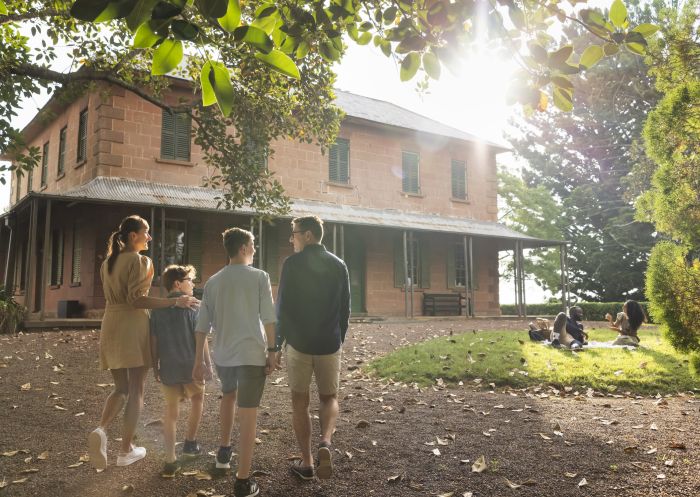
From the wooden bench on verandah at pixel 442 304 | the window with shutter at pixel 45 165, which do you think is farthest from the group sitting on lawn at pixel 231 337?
the window with shutter at pixel 45 165

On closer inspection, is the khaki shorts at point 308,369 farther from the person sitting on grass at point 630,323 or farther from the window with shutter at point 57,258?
the window with shutter at point 57,258

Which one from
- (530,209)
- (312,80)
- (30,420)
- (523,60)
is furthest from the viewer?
(530,209)

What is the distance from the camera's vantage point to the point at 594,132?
32000 millimetres

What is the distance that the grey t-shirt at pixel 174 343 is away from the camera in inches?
171

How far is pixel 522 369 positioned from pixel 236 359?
19.3 feet

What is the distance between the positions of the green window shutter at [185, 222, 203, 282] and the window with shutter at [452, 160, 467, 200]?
33.2 feet

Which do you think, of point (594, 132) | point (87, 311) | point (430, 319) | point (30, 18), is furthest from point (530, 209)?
point (30, 18)

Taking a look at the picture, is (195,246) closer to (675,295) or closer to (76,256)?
(76,256)

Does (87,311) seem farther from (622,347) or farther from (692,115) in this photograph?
(692,115)

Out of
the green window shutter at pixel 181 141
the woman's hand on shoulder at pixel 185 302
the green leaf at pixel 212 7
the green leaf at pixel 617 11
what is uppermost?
the green window shutter at pixel 181 141

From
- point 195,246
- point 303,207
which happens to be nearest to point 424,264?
point 303,207

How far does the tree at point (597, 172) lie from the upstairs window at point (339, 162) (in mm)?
12397

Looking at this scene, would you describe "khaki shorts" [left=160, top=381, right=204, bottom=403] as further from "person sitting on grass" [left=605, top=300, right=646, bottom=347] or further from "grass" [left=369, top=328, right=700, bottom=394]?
"person sitting on grass" [left=605, top=300, right=646, bottom=347]

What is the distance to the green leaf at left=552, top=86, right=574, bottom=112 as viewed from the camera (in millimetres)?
2488
